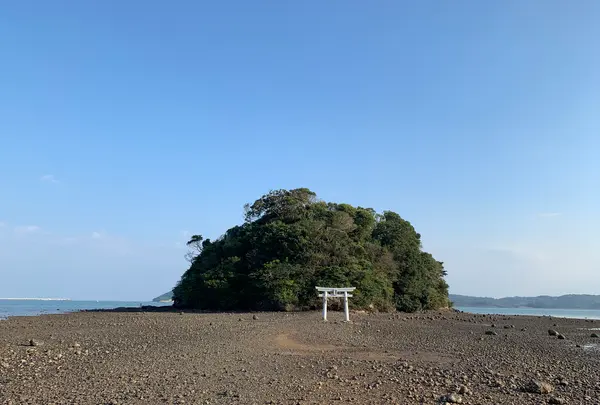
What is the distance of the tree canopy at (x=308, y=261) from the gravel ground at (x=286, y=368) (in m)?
14.0

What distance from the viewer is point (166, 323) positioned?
2258cm

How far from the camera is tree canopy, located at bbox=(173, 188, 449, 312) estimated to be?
33812mm

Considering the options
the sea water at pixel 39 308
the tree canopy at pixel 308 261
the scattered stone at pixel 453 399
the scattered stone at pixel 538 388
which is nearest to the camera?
the scattered stone at pixel 453 399

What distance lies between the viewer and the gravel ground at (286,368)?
8922 millimetres

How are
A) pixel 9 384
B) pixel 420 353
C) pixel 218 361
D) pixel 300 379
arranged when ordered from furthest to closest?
pixel 420 353 < pixel 218 361 < pixel 300 379 < pixel 9 384

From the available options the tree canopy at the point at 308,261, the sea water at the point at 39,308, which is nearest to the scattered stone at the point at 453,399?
the tree canopy at the point at 308,261

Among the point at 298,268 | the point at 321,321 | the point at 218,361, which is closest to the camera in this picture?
the point at 218,361

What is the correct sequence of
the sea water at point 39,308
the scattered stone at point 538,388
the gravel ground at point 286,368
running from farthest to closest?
the sea water at point 39,308, the scattered stone at point 538,388, the gravel ground at point 286,368

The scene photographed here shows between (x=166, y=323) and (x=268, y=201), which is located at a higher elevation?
(x=268, y=201)

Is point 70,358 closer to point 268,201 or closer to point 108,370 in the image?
point 108,370

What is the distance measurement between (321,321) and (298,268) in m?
9.35

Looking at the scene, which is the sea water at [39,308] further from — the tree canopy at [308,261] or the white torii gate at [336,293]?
the white torii gate at [336,293]

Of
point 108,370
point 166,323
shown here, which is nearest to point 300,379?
point 108,370

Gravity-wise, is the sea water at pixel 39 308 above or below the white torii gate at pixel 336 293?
below
